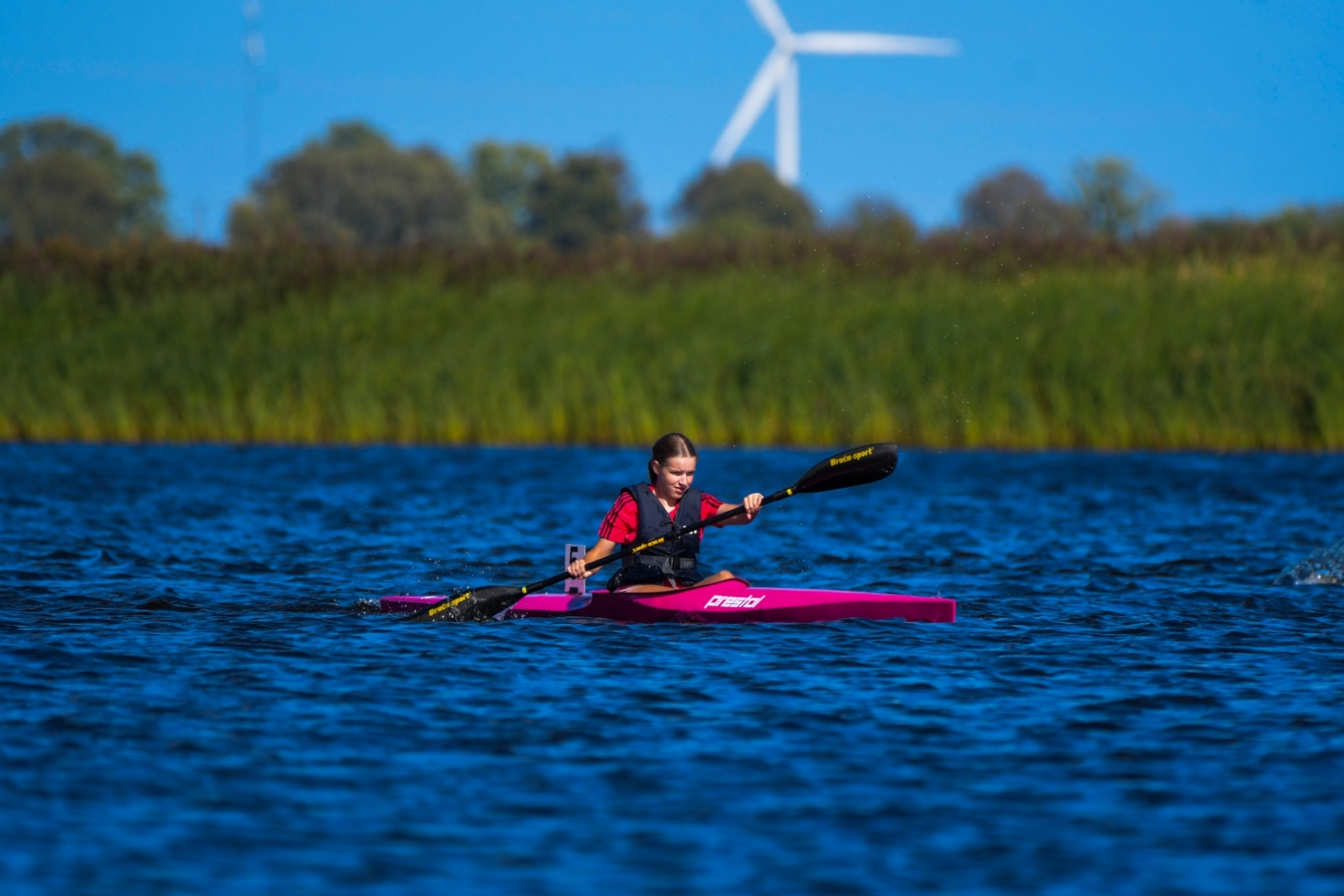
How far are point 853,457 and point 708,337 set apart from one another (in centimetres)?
1103

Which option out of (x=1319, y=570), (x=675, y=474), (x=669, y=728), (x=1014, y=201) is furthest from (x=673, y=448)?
(x=1014, y=201)

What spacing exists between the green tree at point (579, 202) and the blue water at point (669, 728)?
239 feet

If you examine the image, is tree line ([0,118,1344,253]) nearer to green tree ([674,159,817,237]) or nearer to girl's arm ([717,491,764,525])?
green tree ([674,159,817,237])

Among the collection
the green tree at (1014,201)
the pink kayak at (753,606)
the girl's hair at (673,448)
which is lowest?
the pink kayak at (753,606)

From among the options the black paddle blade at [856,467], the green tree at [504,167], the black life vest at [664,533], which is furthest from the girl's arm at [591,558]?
the green tree at [504,167]

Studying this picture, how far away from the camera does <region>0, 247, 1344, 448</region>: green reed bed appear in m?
20.3

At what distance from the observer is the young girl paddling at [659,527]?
1023 centimetres

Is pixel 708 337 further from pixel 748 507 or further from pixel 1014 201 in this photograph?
pixel 1014 201

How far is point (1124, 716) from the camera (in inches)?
297

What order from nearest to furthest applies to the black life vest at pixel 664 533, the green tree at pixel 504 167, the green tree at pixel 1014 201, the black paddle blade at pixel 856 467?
1. the black life vest at pixel 664 533
2. the black paddle blade at pixel 856 467
3. the green tree at pixel 1014 201
4. the green tree at pixel 504 167

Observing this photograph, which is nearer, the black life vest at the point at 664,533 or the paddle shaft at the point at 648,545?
the paddle shaft at the point at 648,545

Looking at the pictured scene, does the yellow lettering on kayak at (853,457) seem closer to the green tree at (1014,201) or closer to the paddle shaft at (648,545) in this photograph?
the paddle shaft at (648,545)

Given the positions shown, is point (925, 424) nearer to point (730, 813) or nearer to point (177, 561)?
point (177, 561)

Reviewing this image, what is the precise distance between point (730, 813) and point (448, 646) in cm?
338
